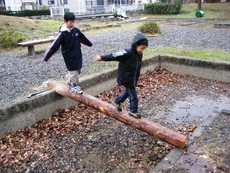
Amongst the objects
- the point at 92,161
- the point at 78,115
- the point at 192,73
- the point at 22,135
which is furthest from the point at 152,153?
the point at 192,73

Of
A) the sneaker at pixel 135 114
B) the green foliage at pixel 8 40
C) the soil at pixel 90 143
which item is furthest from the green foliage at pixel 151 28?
the sneaker at pixel 135 114

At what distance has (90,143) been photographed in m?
4.50

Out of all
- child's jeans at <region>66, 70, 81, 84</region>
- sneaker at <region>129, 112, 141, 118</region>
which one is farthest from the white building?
sneaker at <region>129, 112, 141, 118</region>

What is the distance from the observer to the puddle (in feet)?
17.4

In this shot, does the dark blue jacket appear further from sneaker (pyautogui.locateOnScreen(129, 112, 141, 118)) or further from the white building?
the white building

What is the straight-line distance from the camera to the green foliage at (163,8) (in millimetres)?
28419

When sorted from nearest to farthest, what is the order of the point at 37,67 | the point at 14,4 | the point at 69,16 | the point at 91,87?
the point at 69,16 → the point at 91,87 → the point at 37,67 → the point at 14,4

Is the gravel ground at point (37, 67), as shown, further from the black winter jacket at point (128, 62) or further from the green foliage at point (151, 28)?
the black winter jacket at point (128, 62)

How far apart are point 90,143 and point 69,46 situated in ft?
5.96

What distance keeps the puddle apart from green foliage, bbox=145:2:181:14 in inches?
961

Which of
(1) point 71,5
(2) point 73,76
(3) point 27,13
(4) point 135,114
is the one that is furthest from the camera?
(1) point 71,5

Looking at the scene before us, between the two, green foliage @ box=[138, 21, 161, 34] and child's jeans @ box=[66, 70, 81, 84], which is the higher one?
green foliage @ box=[138, 21, 161, 34]

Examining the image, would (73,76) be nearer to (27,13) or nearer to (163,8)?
(27,13)

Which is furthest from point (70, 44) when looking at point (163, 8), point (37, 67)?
point (163, 8)
